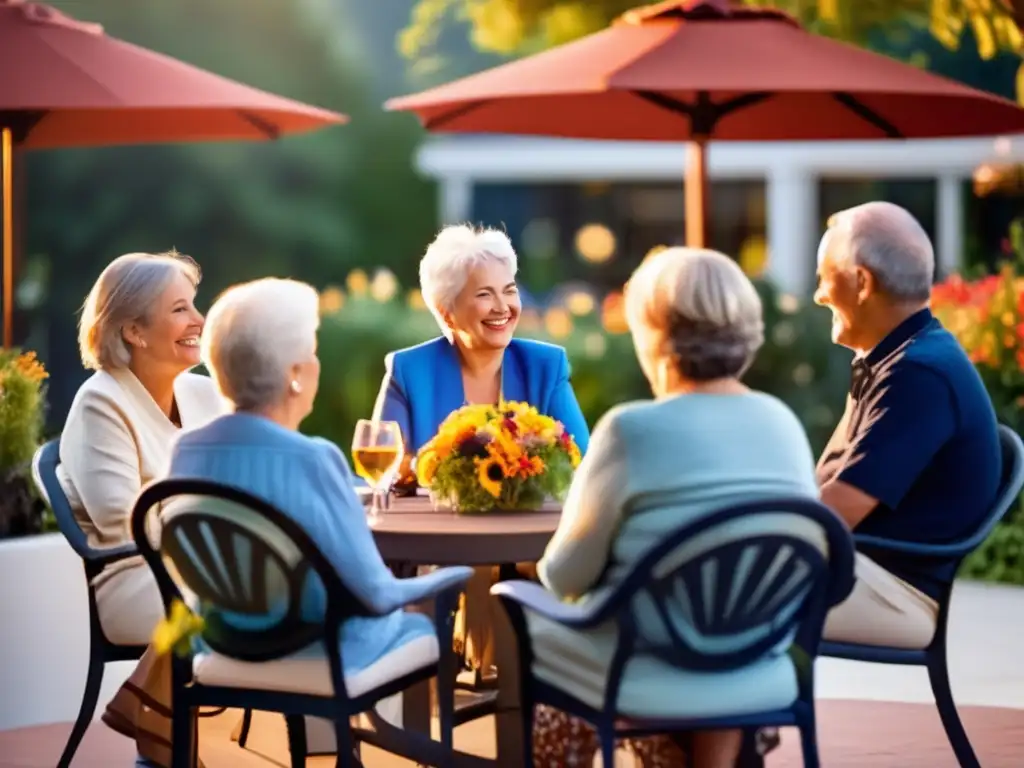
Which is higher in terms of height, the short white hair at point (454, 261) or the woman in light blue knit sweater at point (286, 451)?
the short white hair at point (454, 261)

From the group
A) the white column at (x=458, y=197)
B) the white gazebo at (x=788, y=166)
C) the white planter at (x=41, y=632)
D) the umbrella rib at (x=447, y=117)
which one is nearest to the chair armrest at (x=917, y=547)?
the white planter at (x=41, y=632)

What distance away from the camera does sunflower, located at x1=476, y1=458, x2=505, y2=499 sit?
4926 millimetres

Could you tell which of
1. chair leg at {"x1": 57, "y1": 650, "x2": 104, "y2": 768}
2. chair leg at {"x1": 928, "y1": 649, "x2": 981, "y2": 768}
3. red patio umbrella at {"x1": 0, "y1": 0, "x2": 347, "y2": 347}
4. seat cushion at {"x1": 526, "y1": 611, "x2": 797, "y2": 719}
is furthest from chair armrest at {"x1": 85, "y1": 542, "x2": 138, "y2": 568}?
red patio umbrella at {"x1": 0, "y1": 0, "x2": 347, "y2": 347}

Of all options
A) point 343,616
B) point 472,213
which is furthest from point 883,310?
point 472,213

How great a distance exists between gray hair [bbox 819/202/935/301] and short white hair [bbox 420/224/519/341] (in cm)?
120

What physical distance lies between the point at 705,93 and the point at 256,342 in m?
4.77

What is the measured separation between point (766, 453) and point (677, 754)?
2.81 feet

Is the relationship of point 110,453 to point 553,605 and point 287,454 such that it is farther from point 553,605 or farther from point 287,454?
point 553,605

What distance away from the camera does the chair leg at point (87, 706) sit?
17.4 feet

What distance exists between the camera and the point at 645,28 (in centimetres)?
809

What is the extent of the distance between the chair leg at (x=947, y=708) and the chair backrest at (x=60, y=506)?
2174mm

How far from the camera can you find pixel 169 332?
538 cm

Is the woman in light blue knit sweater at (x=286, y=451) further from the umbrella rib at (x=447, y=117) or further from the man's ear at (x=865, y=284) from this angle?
the umbrella rib at (x=447, y=117)

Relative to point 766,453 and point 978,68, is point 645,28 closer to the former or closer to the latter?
point 766,453
